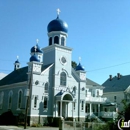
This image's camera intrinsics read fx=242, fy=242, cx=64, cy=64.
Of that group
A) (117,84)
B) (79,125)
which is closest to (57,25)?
(79,125)

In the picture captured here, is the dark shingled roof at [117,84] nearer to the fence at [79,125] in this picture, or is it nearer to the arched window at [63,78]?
Answer: the arched window at [63,78]

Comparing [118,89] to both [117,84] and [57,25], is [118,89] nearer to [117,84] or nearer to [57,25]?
[117,84]

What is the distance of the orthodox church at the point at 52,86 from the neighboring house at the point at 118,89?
14665mm

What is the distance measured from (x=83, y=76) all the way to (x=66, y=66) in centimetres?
448

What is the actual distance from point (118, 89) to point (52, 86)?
2308 centimetres

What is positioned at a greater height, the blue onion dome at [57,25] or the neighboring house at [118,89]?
the blue onion dome at [57,25]

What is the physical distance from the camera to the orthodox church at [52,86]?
36875 millimetres

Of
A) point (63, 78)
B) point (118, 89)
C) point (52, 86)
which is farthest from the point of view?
point (118, 89)

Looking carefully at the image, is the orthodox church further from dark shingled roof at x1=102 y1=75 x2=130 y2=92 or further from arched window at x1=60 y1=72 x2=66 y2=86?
dark shingled roof at x1=102 y1=75 x2=130 y2=92

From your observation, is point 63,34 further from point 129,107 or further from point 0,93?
point 129,107

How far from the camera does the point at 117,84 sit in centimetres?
5878

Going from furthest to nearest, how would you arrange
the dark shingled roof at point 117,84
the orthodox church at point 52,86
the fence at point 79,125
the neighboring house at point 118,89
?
1. the dark shingled roof at point 117,84
2. the neighboring house at point 118,89
3. the orthodox church at point 52,86
4. the fence at point 79,125

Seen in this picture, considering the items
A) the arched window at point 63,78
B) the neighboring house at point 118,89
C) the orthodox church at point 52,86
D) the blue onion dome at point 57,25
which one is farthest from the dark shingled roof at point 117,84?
the blue onion dome at point 57,25

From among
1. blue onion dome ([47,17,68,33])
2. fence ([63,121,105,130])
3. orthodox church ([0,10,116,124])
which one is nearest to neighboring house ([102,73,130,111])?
orthodox church ([0,10,116,124])
